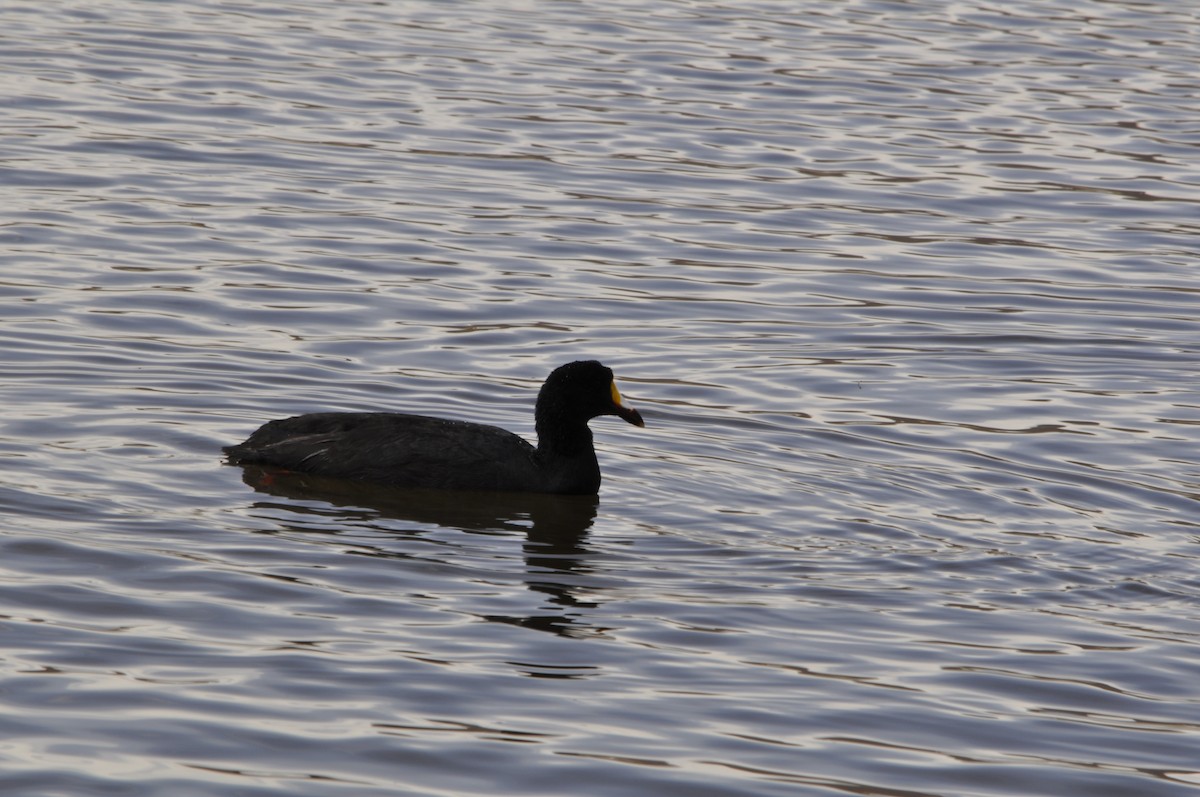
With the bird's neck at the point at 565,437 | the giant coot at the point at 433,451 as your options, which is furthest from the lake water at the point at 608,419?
the bird's neck at the point at 565,437

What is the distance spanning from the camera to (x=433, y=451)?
508 inches

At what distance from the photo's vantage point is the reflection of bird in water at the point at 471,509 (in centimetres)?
1196

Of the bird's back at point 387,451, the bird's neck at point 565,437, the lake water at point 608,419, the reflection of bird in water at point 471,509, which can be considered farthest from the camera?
the bird's neck at point 565,437

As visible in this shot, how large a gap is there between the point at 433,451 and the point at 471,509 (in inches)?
18.2

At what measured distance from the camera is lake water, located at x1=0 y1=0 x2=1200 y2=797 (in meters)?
8.98

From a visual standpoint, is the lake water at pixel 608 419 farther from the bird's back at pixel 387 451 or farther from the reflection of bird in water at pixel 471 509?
the bird's back at pixel 387 451

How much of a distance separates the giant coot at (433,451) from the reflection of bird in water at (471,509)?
0.07 metres

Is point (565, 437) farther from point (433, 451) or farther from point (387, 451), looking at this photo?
point (387, 451)

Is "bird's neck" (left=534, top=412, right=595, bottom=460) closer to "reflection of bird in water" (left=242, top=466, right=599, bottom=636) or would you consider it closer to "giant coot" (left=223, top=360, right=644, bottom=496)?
"giant coot" (left=223, top=360, right=644, bottom=496)

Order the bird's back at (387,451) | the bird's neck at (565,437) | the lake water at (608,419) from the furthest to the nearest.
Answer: the bird's neck at (565,437)
the bird's back at (387,451)
the lake water at (608,419)

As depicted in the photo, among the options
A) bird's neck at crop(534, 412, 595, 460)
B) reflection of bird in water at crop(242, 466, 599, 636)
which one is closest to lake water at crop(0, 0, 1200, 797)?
reflection of bird in water at crop(242, 466, 599, 636)

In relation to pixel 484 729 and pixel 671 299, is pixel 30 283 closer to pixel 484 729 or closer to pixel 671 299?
pixel 671 299

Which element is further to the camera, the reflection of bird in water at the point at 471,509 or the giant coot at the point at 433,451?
the giant coot at the point at 433,451

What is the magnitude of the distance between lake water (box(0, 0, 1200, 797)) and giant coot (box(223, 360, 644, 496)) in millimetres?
185
